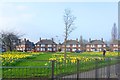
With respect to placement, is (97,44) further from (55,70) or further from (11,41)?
(55,70)

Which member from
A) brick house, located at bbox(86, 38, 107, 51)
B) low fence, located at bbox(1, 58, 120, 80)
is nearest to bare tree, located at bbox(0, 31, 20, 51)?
brick house, located at bbox(86, 38, 107, 51)

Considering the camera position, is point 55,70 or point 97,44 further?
point 97,44

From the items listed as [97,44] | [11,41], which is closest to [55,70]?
[11,41]

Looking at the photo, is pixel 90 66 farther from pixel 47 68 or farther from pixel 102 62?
pixel 47 68

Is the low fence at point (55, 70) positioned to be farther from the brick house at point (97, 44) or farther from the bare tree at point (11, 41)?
the brick house at point (97, 44)

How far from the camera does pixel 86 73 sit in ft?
23.3

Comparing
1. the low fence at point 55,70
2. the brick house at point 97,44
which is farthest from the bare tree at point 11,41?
the low fence at point 55,70

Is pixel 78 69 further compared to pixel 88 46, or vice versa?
pixel 88 46

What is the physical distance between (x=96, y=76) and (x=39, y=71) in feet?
6.38

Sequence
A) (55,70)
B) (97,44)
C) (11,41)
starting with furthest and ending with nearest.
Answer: (97,44) → (11,41) → (55,70)

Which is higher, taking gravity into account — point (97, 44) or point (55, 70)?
point (97, 44)

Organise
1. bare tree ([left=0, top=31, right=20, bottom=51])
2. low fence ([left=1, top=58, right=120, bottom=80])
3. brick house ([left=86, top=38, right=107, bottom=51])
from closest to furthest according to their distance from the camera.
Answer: low fence ([left=1, top=58, right=120, bottom=80]) < bare tree ([left=0, top=31, right=20, bottom=51]) < brick house ([left=86, top=38, right=107, bottom=51])

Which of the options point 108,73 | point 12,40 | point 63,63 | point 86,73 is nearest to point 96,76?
point 86,73

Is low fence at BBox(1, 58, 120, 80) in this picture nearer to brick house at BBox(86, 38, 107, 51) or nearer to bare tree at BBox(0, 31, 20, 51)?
bare tree at BBox(0, 31, 20, 51)
